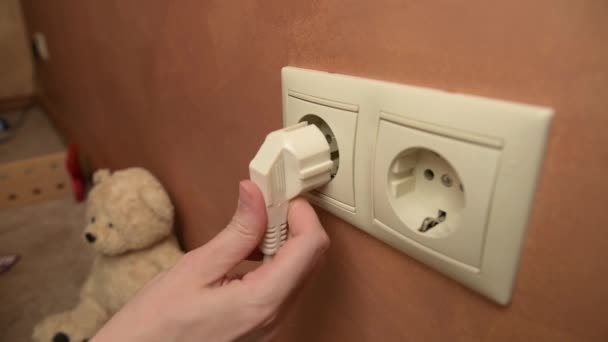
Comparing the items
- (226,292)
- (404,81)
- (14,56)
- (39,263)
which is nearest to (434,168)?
(404,81)

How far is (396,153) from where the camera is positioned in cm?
25

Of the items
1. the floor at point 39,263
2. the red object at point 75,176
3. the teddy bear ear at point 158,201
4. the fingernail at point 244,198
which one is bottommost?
the floor at point 39,263

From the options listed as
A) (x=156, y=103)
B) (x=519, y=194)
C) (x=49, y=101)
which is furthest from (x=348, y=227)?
(x=49, y=101)

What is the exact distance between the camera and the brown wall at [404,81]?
0.60 feet

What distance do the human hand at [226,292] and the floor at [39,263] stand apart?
1.79 ft

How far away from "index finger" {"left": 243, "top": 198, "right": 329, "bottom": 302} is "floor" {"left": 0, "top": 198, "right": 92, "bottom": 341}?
606 mm

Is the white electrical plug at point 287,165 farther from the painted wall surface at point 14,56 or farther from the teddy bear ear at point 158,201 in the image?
the painted wall surface at point 14,56

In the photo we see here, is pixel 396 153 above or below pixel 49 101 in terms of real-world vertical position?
above

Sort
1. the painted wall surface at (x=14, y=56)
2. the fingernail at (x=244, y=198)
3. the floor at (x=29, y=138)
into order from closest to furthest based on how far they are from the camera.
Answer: the fingernail at (x=244, y=198), the floor at (x=29, y=138), the painted wall surface at (x=14, y=56)

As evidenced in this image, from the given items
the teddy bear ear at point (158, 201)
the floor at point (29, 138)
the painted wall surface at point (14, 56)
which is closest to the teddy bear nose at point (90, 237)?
the teddy bear ear at point (158, 201)

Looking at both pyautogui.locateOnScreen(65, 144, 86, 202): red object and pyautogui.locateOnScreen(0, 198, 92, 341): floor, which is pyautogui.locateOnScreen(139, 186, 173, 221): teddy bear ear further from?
pyautogui.locateOnScreen(65, 144, 86, 202): red object

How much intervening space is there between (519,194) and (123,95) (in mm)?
685

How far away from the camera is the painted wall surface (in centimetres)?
164

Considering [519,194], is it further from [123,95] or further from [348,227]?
[123,95]
